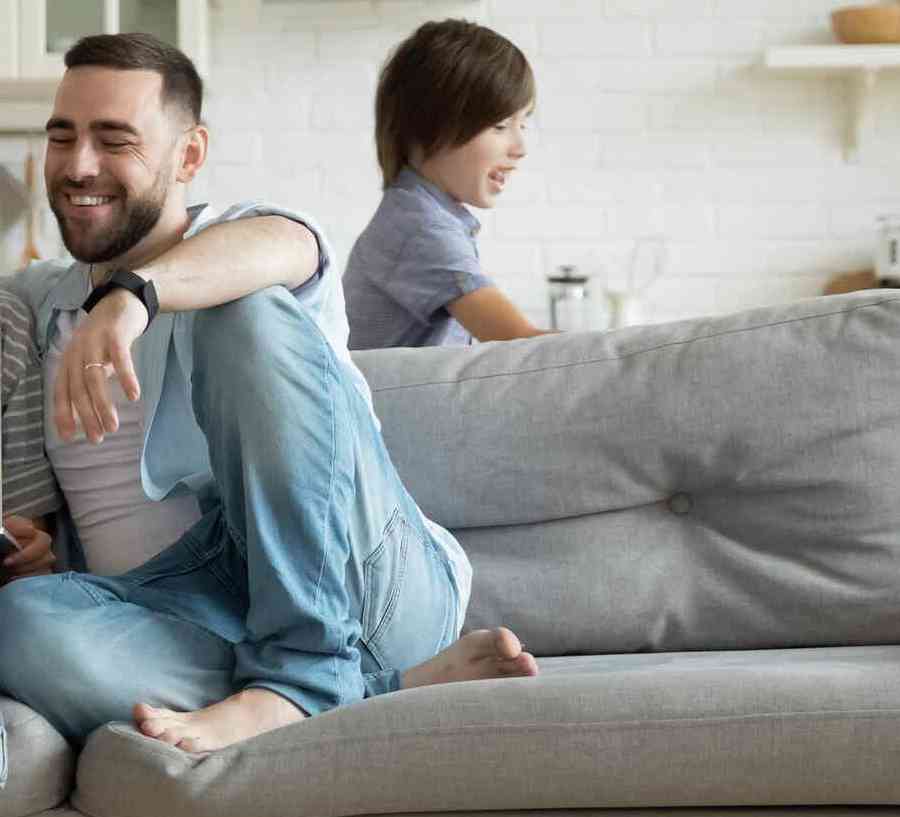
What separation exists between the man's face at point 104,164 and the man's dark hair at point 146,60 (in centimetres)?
2

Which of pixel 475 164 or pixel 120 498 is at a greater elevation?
pixel 475 164

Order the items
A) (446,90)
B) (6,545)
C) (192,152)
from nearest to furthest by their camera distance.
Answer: (6,545) → (192,152) → (446,90)

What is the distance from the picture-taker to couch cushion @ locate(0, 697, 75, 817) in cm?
132

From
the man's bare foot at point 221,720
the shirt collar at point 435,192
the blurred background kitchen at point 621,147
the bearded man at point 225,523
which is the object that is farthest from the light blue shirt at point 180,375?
the blurred background kitchen at point 621,147

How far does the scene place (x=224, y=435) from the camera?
4.82 ft

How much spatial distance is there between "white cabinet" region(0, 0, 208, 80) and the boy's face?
1233 millimetres

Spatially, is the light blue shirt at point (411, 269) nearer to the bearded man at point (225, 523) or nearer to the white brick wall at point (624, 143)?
the bearded man at point (225, 523)

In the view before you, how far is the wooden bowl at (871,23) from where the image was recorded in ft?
12.3

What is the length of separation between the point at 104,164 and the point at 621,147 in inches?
92.3

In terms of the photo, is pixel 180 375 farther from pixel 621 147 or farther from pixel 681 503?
pixel 621 147

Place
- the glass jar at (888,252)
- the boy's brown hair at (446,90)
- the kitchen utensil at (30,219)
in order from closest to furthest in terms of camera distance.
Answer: the boy's brown hair at (446,90)
the glass jar at (888,252)
the kitchen utensil at (30,219)

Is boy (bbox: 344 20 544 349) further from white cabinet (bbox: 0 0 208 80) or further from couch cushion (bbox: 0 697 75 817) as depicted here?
couch cushion (bbox: 0 697 75 817)

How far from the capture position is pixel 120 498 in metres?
1.71

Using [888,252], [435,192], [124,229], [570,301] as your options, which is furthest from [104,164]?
[888,252]
